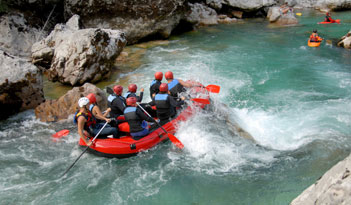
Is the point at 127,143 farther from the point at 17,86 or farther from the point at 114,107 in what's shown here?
the point at 17,86

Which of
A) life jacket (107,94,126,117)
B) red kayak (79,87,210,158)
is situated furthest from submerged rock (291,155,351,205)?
life jacket (107,94,126,117)

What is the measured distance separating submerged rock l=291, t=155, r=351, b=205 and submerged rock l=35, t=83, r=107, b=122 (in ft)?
20.6

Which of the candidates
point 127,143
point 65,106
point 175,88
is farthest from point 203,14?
point 127,143

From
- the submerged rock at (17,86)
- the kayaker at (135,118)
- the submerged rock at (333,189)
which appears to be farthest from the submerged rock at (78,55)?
the submerged rock at (333,189)

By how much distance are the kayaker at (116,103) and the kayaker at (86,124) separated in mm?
435

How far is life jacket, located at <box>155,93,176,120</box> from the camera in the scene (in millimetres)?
6039

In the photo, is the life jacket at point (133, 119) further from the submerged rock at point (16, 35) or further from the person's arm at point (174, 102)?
the submerged rock at point (16, 35)

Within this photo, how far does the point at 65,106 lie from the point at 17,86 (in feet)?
5.08

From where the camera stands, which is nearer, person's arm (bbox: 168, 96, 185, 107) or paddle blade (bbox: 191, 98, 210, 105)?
person's arm (bbox: 168, 96, 185, 107)

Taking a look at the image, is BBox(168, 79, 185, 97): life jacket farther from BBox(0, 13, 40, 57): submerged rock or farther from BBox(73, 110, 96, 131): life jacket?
BBox(0, 13, 40, 57): submerged rock

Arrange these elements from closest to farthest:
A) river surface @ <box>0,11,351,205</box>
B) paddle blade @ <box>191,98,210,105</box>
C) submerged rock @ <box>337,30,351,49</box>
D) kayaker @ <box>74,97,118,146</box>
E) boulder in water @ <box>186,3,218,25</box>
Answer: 1. river surface @ <box>0,11,351,205</box>
2. kayaker @ <box>74,97,118,146</box>
3. paddle blade @ <box>191,98,210,105</box>
4. submerged rock @ <box>337,30,351,49</box>
5. boulder in water @ <box>186,3,218,25</box>

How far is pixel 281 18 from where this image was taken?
18.7 metres

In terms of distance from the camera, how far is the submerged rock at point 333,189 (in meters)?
2.12

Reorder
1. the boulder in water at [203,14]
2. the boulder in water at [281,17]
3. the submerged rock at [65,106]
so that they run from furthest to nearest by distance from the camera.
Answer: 1. the boulder in water at [203,14]
2. the boulder in water at [281,17]
3. the submerged rock at [65,106]
